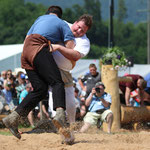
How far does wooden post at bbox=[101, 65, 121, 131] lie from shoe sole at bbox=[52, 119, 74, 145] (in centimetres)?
510

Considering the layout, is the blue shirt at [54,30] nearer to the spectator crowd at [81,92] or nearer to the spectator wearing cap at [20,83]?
the spectator crowd at [81,92]

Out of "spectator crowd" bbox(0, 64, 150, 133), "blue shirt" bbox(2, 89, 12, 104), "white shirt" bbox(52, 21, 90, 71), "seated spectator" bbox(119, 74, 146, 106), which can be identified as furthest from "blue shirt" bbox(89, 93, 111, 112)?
"white shirt" bbox(52, 21, 90, 71)

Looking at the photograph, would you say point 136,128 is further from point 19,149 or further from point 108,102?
point 19,149

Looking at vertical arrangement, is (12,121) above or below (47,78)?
below

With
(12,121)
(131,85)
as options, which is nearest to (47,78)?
(12,121)

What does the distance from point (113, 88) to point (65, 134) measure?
5445 millimetres

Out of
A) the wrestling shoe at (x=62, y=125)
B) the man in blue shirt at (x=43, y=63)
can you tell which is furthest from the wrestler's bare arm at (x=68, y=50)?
the wrestling shoe at (x=62, y=125)

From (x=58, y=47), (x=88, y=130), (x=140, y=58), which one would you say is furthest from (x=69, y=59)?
(x=140, y=58)

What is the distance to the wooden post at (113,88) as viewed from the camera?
428 inches

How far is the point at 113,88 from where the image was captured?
1090 centimetres

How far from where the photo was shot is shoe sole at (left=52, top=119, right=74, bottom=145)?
213 inches

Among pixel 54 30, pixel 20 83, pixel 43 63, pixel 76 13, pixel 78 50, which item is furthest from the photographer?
pixel 76 13

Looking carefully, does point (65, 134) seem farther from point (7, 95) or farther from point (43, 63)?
point (7, 95)

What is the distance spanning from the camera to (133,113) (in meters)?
11.1
